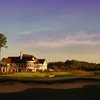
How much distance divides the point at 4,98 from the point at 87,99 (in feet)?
20.5

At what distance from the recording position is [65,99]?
2464cm

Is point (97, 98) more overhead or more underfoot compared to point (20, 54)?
more underfoot

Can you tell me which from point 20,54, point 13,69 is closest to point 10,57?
point 20,54

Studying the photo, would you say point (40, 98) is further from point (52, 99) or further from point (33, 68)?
point (33, 68)

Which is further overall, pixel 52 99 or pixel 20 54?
pixel 20 54

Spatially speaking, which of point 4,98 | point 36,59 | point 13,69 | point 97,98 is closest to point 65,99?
point 97,98

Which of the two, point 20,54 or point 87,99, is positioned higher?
point 20,54

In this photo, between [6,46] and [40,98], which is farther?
[6,46]

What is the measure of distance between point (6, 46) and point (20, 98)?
375ft

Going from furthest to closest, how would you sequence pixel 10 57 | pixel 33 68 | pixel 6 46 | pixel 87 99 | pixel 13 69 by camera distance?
pixel 10 57
pixel 33 68
pixel 13 69
pixel 6 46
pixel 87 99

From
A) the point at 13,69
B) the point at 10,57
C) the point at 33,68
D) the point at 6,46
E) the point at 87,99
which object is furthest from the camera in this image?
the point at 10,57

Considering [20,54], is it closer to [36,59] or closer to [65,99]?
[36,59]

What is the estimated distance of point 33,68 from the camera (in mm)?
174875

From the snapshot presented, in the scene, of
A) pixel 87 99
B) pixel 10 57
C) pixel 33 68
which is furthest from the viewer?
pixel 10 57
